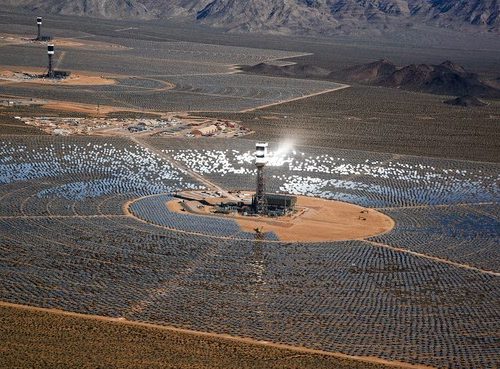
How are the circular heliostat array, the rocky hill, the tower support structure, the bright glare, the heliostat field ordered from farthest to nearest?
the rocky hill, the bright glare, the tower support structure, the circular heliostat array, the heliostat field

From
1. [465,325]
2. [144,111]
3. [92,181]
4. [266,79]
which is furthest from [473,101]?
[465,325]

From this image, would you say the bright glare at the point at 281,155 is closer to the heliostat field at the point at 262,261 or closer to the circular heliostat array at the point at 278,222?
the heliostat field at the point at 262,261

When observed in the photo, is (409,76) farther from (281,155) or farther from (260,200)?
(260,200)

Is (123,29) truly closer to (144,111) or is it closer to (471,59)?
(471,59)

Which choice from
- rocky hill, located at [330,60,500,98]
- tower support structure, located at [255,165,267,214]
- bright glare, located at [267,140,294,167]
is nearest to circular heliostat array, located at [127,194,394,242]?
tower support structure, located at [255,165,267,214]

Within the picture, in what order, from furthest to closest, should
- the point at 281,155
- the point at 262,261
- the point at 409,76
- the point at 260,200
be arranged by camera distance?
the point at 409,76 → the point at 281,155 → the point at 260,200 → the point at 262,261

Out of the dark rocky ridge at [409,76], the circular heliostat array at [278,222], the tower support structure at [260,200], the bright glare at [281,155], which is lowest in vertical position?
the dark rocky ridge at [409,76]

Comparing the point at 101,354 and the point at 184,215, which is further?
the point at 184,215

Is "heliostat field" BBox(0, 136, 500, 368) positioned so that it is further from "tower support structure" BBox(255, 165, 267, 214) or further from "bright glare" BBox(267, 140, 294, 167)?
"bright glare" BBox(267, 140, 294, 167)

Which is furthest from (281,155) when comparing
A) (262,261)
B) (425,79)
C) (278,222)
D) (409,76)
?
(409,76)

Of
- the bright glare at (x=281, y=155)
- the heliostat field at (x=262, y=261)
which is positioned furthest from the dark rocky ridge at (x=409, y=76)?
the heliostat field at (x=262, y=261)

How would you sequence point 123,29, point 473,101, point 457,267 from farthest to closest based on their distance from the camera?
point 123,29, point 473,101, point 457,267
